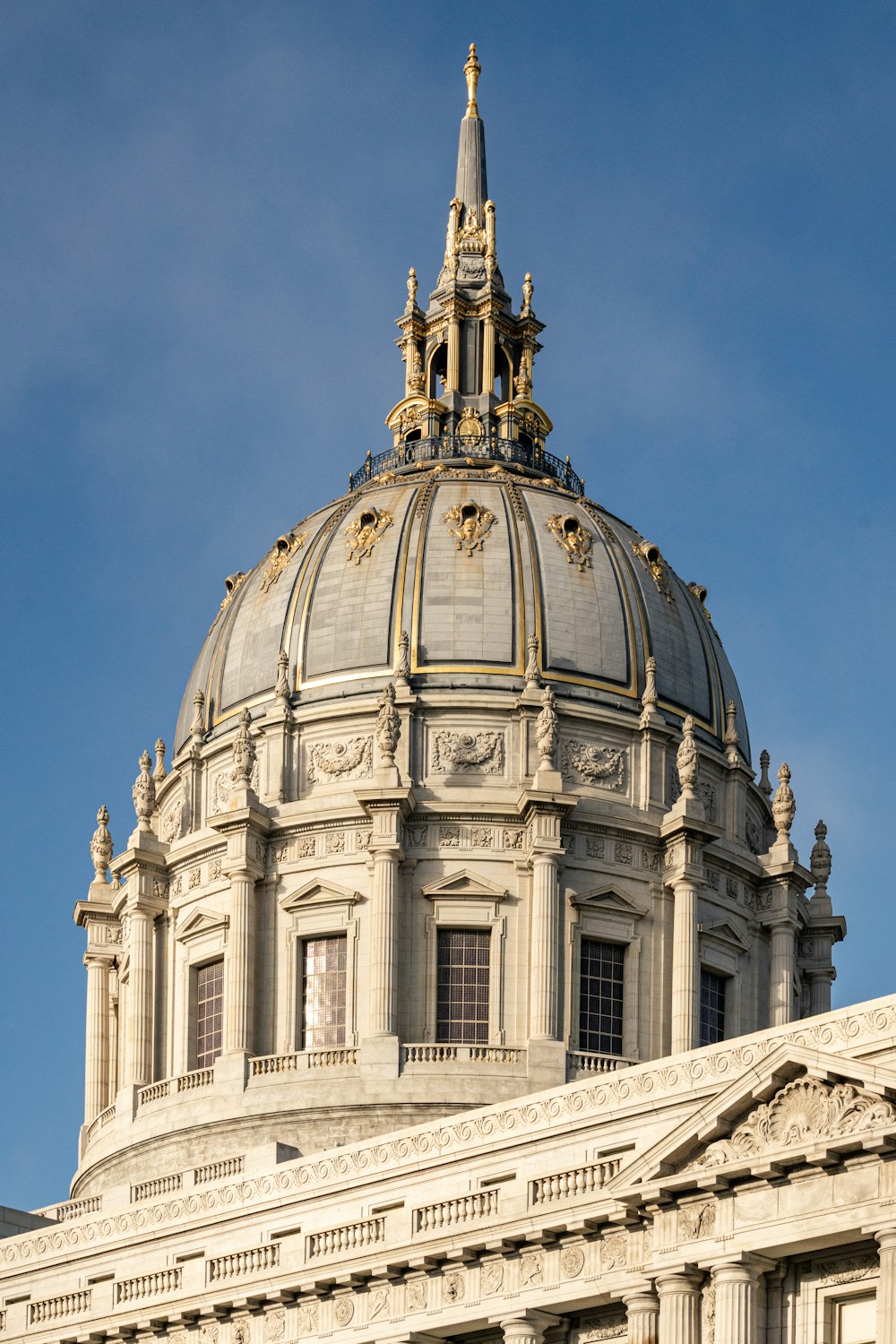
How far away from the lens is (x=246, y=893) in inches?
3637

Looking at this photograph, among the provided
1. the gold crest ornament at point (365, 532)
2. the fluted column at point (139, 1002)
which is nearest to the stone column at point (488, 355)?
the gold crest ornament at point (365, 532)

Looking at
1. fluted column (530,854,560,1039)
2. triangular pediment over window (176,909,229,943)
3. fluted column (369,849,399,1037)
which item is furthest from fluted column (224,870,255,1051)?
fluted column (530,854,560,1039)

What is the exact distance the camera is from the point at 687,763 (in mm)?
94250

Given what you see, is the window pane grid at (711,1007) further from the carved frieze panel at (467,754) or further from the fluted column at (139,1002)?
the fluted column at (139,1002)

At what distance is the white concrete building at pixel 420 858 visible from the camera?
284ft

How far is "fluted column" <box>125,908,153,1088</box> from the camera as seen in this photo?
3713 inches

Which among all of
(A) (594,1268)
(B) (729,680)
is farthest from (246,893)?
(A) (594,1268)

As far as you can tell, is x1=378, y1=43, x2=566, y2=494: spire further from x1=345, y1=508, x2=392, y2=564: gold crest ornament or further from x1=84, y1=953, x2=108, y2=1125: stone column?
x1=84, y1=953, x2=108, y2=1125: stone column

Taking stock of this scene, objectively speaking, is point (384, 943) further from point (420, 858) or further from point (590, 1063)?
point (590, 1063)

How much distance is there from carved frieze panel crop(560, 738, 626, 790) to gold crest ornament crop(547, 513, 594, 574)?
6.44 metres

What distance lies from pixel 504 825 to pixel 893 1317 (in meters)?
39.8

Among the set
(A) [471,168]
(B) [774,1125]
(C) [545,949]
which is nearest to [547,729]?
(C) [545,949]

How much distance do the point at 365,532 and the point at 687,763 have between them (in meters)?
12.8

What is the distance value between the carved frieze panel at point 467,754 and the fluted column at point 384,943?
4.04 m
